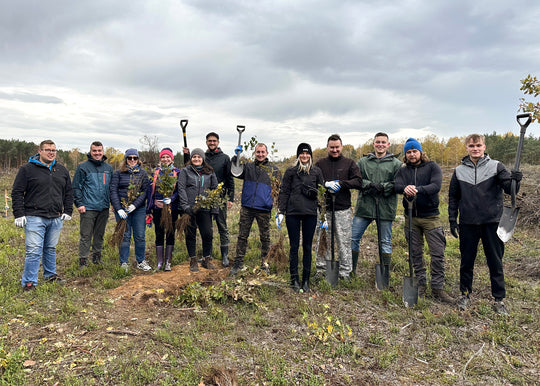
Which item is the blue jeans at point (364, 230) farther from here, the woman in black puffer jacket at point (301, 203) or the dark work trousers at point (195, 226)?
the dark work trousers at point (195, 226)

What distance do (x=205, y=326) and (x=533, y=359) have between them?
155 inches

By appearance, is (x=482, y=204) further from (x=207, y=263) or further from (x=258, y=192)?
(x=207, y=263)

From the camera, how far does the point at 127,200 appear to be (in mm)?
6281

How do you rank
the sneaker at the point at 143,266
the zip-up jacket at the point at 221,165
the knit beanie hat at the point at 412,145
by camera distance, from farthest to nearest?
the zip-up jacket at the point at 221,165 < the sneaker at the point at 143,266 < the knit beanie hat at the point at 412,145

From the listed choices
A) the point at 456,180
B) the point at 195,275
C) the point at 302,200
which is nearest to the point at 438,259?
the point at 456,180

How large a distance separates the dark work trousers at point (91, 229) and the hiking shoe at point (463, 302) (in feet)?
21.6

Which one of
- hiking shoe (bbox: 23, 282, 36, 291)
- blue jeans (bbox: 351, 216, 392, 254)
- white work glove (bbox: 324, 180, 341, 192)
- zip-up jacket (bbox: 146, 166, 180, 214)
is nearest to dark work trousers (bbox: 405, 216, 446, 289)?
blue jeans (bbox: 351, 216, 392, 254)

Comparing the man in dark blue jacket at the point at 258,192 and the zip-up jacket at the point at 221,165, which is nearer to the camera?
the man in dark blue jacket at the point at 258,192

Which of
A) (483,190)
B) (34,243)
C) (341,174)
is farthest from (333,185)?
(34,243)

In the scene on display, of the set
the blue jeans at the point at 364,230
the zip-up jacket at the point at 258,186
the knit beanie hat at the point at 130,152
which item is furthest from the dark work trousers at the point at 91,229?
the blue jeans at the point at 364,230

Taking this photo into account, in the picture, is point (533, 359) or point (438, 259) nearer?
point (533, 359)

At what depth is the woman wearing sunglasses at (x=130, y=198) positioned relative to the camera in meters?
6.20

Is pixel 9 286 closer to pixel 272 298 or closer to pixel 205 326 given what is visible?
pixel 205 326

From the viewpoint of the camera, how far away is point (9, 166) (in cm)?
5016
